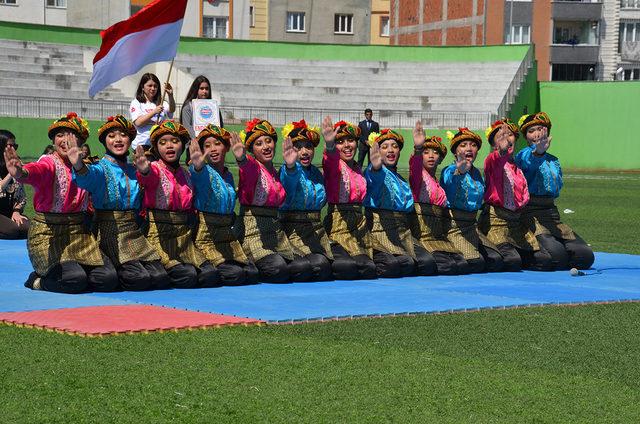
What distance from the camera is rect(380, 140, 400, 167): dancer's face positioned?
11336 mm

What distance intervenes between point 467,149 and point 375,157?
0.97 m

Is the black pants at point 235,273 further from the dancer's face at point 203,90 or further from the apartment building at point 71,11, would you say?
the apartment building at point 71,11

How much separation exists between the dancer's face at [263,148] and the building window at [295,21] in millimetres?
57707

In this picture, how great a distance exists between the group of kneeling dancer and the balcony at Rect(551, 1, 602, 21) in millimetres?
48683

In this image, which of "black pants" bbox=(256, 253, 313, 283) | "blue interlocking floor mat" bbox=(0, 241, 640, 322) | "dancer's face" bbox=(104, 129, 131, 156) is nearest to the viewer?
"blue interlocking floor mat" bbox=(0, 241, 640, 322)

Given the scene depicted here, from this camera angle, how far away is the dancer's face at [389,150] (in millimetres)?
11336

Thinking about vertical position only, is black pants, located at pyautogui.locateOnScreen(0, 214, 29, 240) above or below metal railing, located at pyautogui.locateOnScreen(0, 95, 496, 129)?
below

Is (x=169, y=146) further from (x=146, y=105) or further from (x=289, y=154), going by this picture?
(x=146, y=105)

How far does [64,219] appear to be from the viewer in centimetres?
957

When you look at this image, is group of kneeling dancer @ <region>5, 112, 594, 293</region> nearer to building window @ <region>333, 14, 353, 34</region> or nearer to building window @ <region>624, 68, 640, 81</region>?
building window @ <region>624, 68, 640, 81</region>

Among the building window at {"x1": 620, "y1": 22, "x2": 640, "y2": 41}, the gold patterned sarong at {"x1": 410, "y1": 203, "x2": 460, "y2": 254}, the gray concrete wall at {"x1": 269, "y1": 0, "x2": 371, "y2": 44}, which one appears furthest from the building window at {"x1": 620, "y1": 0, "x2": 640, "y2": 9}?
the gold patterned sarong at {"x1": 410, "y1": 203, "x2": 460, "y2": 254}

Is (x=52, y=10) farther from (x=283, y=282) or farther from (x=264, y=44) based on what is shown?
(x=283, y=282)

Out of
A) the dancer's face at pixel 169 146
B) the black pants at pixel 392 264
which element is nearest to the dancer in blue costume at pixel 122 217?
the dancer's face at pixel 169 146

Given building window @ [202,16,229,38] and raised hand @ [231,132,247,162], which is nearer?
raised hand @ [231,132,247,162]
